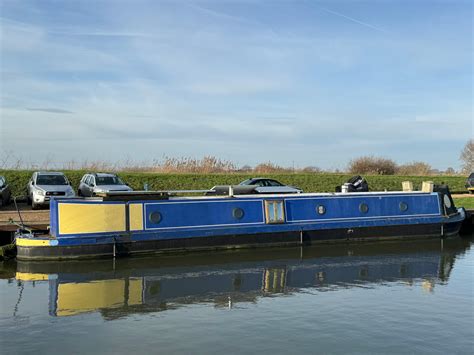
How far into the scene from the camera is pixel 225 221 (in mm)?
16156

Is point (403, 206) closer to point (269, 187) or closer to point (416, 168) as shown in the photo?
point (269, 187)

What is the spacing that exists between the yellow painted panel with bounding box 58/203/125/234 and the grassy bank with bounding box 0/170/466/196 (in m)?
11.9

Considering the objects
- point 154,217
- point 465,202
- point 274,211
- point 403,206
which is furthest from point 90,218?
point 465,202

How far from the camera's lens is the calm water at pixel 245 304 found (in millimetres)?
8219

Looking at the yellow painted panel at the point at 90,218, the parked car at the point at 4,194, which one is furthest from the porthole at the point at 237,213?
the parked car at the point at 4,194

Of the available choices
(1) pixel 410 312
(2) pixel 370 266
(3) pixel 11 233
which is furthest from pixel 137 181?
(1) pixel 410 312

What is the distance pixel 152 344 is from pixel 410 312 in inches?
186

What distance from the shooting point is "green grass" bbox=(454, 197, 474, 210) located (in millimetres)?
24366

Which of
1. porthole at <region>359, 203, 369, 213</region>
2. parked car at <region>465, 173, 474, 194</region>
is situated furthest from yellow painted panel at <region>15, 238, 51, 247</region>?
parked car at <region>465, 173, 474, 194</region>

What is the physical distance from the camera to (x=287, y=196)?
17172mm

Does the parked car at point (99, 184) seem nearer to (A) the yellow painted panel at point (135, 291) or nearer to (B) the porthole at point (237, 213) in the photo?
(B) the porthole at point (237, 213)

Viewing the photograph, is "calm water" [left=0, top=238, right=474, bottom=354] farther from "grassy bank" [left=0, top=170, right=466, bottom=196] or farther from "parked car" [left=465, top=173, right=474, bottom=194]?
"parked car" [left=465, top=173, right=474, bottom=194]

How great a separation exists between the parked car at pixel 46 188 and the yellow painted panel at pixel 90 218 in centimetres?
539

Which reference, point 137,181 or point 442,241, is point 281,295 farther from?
point 137,181
